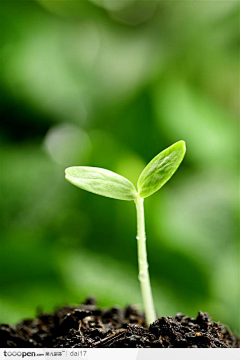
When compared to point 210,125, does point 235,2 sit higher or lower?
higher

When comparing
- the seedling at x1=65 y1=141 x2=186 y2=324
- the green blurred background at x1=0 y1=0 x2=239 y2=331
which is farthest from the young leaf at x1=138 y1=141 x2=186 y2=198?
the green blurred background at x1=0 y1=0 x2=239 y2=331

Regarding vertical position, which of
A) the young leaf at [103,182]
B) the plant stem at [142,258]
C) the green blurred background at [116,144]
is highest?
the green blurred background at [116,144]

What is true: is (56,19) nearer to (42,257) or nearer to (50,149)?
(50,149)

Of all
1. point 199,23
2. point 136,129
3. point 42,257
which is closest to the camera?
point 42,257

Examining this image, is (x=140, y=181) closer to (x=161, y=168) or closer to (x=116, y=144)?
(x=161, y=168)

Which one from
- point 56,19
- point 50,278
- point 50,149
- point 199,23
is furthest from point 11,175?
point 199,23

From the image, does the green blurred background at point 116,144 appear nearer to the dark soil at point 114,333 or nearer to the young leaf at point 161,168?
the dark soil at point 114,333

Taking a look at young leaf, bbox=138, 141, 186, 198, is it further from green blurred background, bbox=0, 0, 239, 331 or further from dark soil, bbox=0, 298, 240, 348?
green blurred background, bbox=0, 0, 239, 331

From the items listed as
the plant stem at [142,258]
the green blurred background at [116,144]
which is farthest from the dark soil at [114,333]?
the green blurred background at [116,144]
